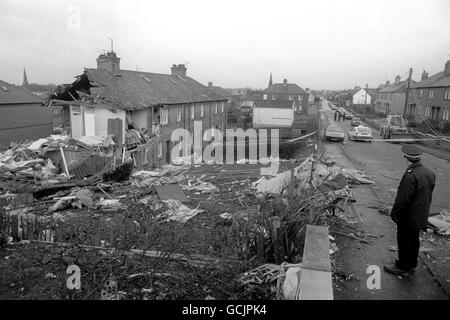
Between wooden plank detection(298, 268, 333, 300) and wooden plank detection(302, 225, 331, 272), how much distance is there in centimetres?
7

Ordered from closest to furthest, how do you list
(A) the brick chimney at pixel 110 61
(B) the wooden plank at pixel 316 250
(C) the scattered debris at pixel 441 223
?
1. (B) the wooden plank at pixel 316 250
2. (C) the scattered debris at pixel 441 223
3. (A) the brick chimney at pixel 110 61

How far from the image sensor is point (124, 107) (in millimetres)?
21656

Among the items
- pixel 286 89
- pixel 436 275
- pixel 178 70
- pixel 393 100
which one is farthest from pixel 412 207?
pixel 286 89

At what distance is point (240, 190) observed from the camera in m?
11.8

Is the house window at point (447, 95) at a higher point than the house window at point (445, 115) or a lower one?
higher

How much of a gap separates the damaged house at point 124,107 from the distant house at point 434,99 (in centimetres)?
3035

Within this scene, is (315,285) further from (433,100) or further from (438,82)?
(438,82)

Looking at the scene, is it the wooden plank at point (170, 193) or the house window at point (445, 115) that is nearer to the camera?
the wooden plank at point (170, 193)

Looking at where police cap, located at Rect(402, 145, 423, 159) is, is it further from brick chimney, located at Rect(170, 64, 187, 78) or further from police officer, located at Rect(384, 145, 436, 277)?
brick chimney, located at Rect(170, 64, 187, 78)

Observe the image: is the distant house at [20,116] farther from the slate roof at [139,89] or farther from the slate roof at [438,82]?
the slate roof at [438,82]

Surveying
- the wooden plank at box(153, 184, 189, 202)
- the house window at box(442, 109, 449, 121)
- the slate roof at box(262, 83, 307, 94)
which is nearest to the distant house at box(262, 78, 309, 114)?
the slate roof at box(262, 83, 307, 94)

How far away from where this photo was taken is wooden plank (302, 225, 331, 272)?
13.7 ft

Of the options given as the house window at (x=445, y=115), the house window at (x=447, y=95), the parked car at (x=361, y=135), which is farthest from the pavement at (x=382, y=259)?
the house window at (x=447, y=95)

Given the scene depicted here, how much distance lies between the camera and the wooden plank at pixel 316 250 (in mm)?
4188
